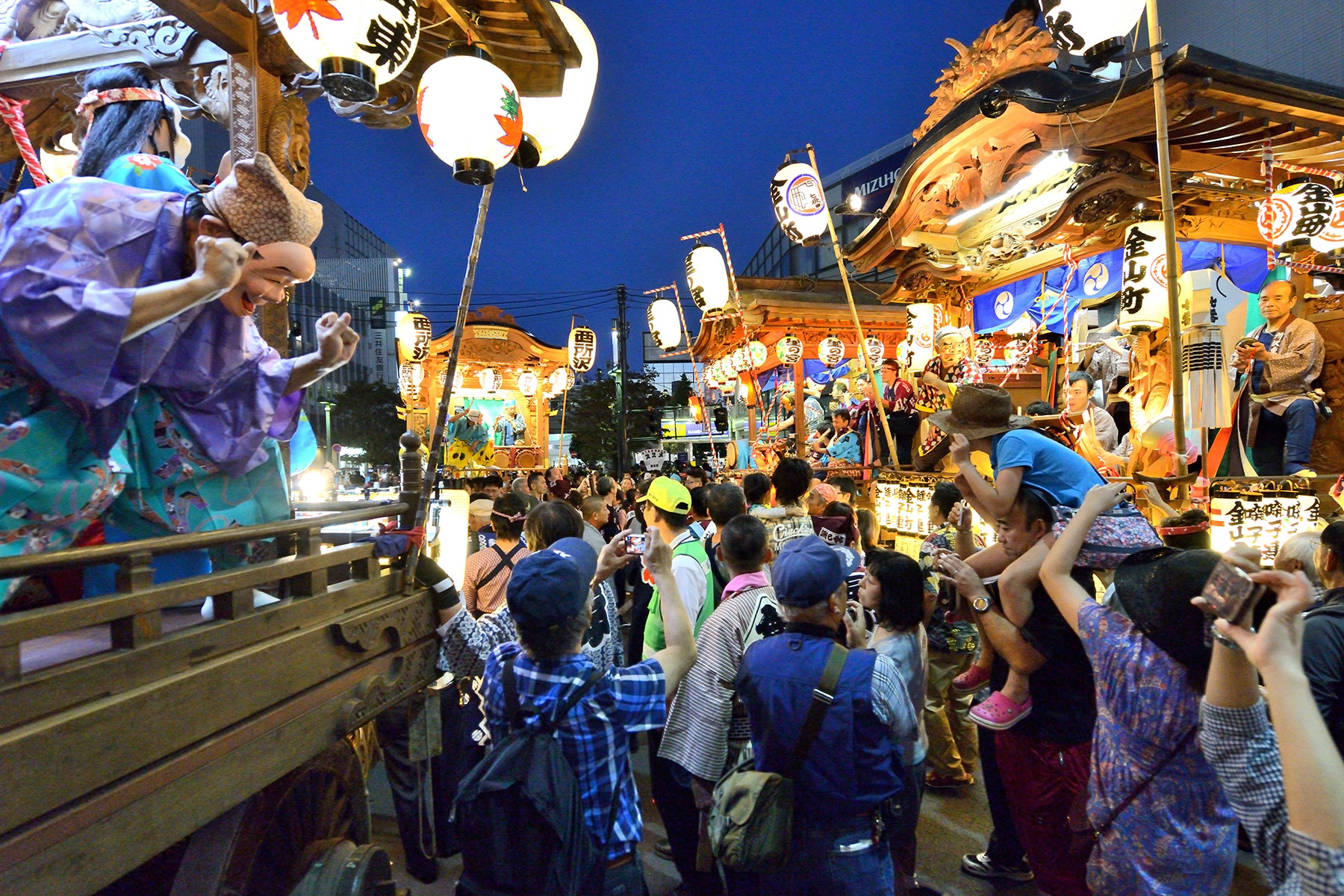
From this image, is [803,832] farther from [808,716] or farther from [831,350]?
[831,350]

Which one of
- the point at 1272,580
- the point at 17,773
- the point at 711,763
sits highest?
the point at 1272,580

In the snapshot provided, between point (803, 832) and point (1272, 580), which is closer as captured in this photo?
point (1272, 580)

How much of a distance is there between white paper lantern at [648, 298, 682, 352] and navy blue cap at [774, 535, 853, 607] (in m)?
14.4

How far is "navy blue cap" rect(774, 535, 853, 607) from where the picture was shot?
2373 mm

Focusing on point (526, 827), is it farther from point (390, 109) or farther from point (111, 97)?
point (390, 109)

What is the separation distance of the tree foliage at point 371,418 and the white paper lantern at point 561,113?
28.9 meters

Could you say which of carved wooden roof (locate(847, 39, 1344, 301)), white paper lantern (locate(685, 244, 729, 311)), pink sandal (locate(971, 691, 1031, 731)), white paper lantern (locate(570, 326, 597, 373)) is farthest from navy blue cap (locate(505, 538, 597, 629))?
white paper lantern (locate(570, 326, 597, 373))

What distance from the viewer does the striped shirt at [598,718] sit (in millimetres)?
2039

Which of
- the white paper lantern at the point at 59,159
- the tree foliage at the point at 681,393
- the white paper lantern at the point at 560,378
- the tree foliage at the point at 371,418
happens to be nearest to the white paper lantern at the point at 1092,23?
the white paper lantern at the point at 59,159

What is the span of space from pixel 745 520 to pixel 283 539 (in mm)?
1882

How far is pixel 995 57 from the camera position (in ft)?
26.3

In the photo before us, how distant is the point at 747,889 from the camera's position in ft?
8.14

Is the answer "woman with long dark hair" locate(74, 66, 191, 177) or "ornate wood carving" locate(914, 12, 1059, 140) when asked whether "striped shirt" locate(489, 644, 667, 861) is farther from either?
"ornate wood carving" locate(914, 12, 1059, 140)

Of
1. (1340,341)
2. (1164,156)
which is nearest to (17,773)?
(1164,156)
